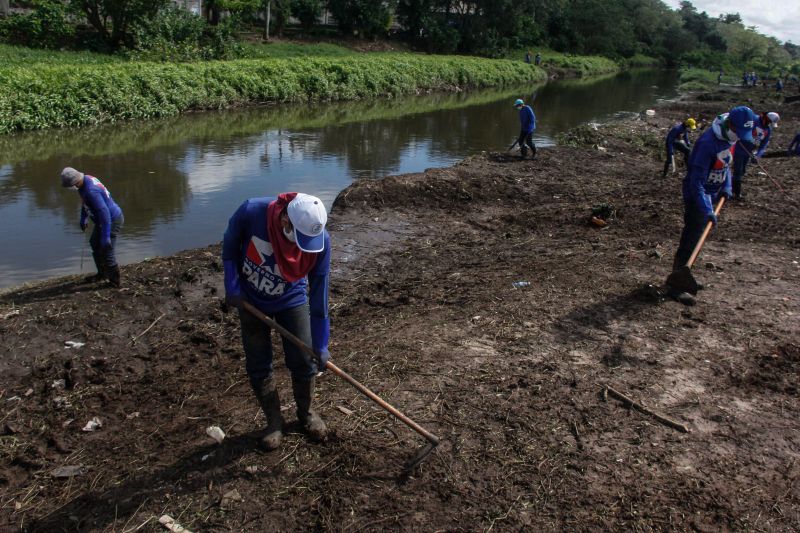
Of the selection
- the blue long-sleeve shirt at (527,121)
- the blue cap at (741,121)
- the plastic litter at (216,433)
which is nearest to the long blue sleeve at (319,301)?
the plastic litter at (216,433)

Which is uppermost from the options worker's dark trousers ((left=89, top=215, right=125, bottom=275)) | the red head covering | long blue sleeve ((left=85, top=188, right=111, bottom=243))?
the red head covering

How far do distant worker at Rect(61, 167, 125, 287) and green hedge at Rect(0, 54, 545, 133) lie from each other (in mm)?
12241

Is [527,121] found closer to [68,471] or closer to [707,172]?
[707,172]

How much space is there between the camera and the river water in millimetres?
10461

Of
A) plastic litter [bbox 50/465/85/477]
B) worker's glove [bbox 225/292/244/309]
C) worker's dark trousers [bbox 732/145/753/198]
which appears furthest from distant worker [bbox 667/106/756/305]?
plastic litter [bbox 50/465/85/477]

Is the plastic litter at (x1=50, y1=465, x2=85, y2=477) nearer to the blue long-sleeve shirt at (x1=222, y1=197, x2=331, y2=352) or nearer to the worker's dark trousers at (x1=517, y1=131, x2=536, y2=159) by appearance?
the blue long-sleeve shirt at (x1=222, y1=197, x2=331, y2=352)

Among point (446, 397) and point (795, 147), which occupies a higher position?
point (795, 147)

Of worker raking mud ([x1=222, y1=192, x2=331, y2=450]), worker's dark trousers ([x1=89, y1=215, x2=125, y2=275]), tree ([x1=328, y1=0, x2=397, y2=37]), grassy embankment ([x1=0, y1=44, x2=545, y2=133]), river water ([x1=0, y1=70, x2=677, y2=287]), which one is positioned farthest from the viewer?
tree ([x1=328, y1=0, x2=397, y2=37])

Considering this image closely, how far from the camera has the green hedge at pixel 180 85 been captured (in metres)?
18.2

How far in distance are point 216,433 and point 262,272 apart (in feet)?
4.52

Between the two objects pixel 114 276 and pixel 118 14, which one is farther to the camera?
pixel 118 14

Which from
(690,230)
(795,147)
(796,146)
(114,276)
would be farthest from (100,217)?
(795,147)

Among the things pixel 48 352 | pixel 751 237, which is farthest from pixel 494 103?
pixel 48 352

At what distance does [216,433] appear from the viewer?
14.9 ft
